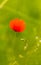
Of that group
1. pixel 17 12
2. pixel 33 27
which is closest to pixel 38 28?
pixel 33 27

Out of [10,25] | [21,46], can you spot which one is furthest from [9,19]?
[21,46]

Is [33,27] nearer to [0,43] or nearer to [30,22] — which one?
[30,22]

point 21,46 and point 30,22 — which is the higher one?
point 30,22

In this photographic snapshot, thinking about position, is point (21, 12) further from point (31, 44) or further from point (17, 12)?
point (31, 44)

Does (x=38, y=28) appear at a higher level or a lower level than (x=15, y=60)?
higher
